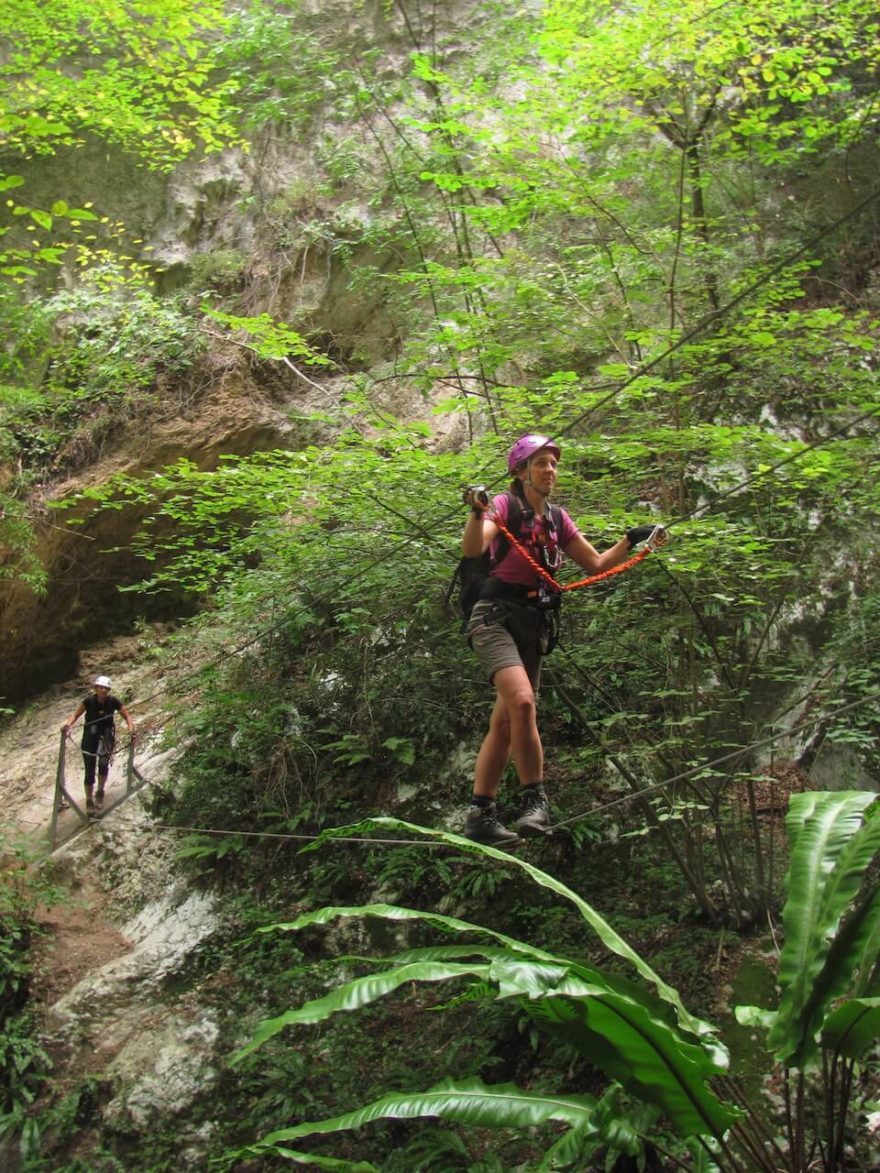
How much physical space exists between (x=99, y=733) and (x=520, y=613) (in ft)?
21.5

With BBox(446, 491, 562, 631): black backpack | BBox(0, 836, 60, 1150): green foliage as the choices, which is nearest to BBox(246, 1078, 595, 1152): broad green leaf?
BBox(446, 491, 562, 631): black backpack

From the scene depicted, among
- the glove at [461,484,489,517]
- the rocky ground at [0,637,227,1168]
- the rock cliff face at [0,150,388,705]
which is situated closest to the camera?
the glove at [461,484,489,517]

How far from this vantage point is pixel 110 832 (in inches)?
331

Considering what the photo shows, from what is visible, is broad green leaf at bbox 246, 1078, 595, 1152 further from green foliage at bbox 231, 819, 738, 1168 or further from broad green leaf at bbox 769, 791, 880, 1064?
broad green leaf at bbox 769, 791, 880, 1064

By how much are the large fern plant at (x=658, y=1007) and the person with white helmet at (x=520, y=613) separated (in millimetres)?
1007

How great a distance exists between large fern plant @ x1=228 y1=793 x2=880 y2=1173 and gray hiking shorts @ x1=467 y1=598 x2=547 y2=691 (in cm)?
107

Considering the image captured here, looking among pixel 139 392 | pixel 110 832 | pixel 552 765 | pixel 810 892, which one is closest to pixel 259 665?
pixel 110 832

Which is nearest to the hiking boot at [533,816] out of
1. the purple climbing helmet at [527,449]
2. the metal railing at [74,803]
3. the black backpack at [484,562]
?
the black backpack at [484,562]

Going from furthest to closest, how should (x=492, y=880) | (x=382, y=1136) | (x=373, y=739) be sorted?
(x=373, y=739) < (x=492, y=880) < (x=382, y=1136)

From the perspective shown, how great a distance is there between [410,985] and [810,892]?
380 cm

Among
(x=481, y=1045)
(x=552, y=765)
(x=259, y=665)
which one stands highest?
(x=259, y=665)

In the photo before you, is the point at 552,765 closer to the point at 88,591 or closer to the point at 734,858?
the point at 734,858

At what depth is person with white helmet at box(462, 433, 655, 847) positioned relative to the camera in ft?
12.6

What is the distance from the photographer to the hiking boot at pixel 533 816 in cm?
380
